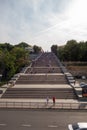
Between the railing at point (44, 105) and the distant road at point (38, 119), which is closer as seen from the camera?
the distant road at point (38, 119)

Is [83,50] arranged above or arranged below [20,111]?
above

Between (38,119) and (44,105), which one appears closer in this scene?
(38,119)

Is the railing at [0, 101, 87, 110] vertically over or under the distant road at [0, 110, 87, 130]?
over

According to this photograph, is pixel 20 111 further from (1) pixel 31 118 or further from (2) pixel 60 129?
(2) pixel 60 129

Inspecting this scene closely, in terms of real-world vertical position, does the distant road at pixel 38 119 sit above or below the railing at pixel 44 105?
below

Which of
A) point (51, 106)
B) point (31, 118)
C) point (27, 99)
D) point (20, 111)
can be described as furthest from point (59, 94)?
point (31, 118)

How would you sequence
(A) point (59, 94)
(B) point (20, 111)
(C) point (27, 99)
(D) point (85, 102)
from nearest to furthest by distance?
1. (B) point (20, 111)
2. (D) point (85, 102)
3. (C) point (27, 99)
4. (A) point (59, 94)

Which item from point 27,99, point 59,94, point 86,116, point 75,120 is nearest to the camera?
point 75,120

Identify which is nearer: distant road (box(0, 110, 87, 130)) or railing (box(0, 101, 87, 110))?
distant road (box(0, 110, 87, 130))
